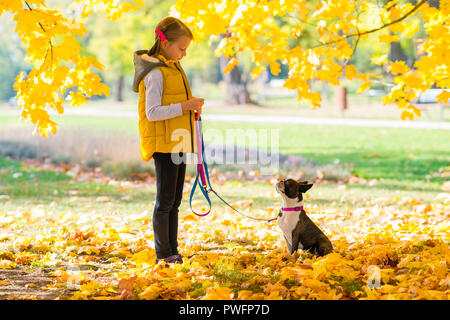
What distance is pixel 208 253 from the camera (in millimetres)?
4348

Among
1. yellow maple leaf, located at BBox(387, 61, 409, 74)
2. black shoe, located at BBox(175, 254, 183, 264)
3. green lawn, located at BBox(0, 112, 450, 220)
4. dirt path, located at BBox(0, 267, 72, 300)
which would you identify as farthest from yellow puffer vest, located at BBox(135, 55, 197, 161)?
green lawn, located at BBox(0, 112, 450, 220)

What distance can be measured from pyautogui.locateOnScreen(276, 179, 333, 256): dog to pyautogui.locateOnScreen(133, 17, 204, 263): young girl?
2.29 feet

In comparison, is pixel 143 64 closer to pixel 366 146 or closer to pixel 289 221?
pixel 289 221

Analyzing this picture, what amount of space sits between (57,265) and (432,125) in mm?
13254

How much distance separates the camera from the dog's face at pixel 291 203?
12.8ft

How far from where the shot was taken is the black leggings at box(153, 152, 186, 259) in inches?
150

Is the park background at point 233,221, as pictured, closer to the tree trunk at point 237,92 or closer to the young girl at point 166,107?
the young girl at point 166,107

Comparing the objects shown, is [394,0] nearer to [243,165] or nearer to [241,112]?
[243,165]

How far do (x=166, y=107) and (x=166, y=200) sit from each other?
643 millimetres

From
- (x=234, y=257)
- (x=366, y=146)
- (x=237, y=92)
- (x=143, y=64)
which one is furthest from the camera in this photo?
(x=237, y=92)

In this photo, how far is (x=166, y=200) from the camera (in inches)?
153

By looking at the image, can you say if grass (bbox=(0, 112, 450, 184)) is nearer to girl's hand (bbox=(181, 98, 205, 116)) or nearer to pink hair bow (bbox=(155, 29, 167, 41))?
girl's hand (bbox=(181, 98, 205, 116))

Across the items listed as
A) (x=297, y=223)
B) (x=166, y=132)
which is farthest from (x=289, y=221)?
(x=166, y=132)
